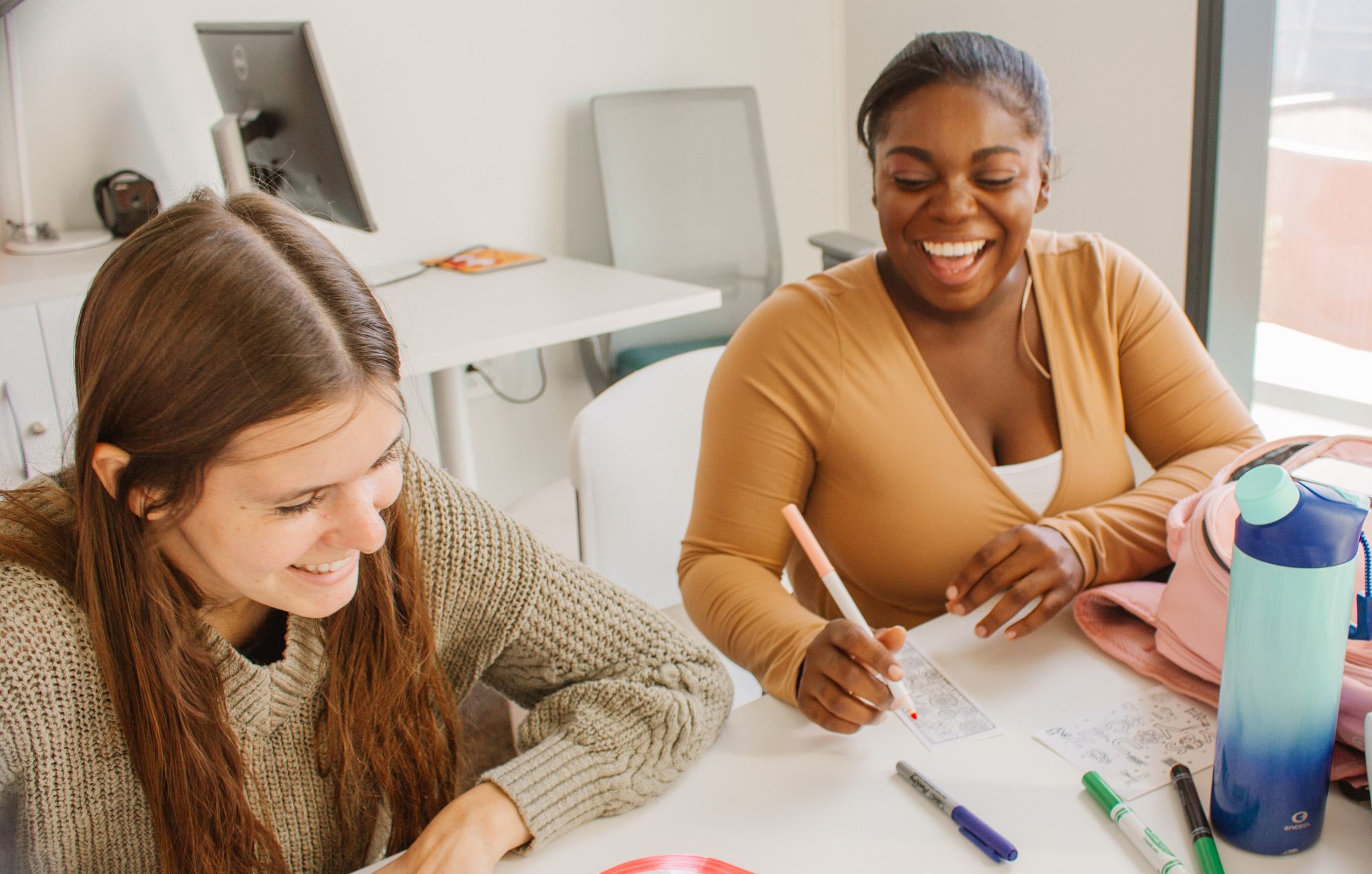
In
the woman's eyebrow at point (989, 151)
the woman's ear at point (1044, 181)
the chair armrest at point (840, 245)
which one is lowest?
the chair armrest at point (840, 245)

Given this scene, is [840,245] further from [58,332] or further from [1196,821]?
[1196,821]

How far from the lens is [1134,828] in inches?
27.7

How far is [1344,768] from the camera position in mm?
750

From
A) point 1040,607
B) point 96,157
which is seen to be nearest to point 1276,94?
point 1040,607

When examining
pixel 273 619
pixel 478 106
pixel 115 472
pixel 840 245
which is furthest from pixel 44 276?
pixel 840 245

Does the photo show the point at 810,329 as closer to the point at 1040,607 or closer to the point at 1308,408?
the point at 1040,607

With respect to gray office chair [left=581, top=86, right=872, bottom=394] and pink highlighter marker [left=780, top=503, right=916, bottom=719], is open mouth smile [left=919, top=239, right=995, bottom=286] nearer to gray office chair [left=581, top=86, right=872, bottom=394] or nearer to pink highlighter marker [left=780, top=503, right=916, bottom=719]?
pink highlighter marker [left=780, top=503, right=916, bottom=719]

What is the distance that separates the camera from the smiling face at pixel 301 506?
0.68 meters

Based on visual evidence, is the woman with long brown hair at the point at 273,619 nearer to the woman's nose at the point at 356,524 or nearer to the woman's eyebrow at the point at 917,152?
the woman's nose at the point at 356,524

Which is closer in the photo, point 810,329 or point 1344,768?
point 1344,768

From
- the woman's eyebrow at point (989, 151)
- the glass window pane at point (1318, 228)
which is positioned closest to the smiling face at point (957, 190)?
the woman's eyebrow at point (989, 151)

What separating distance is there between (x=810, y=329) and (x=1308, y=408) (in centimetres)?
198

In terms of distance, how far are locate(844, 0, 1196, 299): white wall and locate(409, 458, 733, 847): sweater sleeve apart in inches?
76.5

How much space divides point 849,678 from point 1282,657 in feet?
1.03
